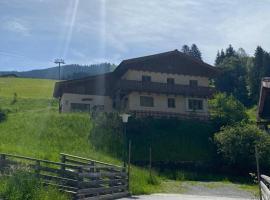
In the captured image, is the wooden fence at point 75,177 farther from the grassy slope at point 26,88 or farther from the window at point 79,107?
the grassy slope at point 26,88

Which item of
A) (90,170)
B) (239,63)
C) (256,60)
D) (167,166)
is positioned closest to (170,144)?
(167,166)

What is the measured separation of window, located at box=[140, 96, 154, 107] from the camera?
46681 mm

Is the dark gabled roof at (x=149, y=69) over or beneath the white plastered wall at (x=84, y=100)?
over

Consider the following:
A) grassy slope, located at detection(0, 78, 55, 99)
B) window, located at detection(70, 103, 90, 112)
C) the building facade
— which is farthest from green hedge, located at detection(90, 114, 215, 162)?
grassy slope, located at detection(0, 78, 55, 99)

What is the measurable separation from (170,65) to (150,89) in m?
5.31

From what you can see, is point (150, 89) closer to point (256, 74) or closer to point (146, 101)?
→ point (146, 101)

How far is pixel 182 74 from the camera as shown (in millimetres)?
49844

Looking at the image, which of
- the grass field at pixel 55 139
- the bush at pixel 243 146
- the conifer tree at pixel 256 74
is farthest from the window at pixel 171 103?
the conifer tree at pixel 256 74

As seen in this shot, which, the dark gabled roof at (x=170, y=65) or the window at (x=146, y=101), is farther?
the dark gabled roof at (x=170, y=65)

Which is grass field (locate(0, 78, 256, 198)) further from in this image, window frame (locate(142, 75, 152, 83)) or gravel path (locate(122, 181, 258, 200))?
window frame (locate(142, 75, 152, 83))

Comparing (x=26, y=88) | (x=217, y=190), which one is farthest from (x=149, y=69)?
(x=26, y=88)

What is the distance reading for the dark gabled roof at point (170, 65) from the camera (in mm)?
47531

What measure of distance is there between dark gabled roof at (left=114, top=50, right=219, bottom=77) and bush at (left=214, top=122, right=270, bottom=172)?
581 inches

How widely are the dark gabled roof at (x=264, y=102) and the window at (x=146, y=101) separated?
35.7m
